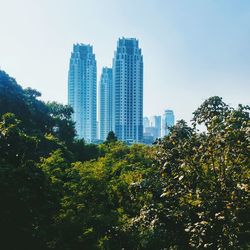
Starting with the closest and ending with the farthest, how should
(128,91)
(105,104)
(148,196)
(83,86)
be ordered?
(148,196), (128,91), (83,86), (105,104)

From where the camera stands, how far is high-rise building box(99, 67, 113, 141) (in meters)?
124

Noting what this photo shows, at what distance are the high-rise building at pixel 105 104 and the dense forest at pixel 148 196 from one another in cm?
10330

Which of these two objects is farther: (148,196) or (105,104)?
(105,104)

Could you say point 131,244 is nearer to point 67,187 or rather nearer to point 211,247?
point 67,187

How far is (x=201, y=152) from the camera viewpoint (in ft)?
24.1

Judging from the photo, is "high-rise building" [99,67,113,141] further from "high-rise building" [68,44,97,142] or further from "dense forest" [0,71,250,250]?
"dense forest" [0,71,250,250]

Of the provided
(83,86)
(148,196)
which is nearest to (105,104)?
(83,86)

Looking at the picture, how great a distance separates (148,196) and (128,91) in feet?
326

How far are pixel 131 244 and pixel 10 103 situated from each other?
18513 millimetres

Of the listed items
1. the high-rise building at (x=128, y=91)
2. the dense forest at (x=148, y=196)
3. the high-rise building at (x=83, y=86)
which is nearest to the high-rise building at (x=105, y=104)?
the high-rise building at (x=83, y=86)

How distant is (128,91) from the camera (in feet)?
363

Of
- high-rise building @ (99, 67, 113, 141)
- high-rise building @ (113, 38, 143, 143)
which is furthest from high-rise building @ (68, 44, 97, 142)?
high-rise building @ (113, 38, 143, 143)

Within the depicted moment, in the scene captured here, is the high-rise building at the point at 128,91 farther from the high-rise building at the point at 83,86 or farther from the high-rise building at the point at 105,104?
the high-rise building at the point at 83,86

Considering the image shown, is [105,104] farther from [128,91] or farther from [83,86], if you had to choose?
[128,91]
